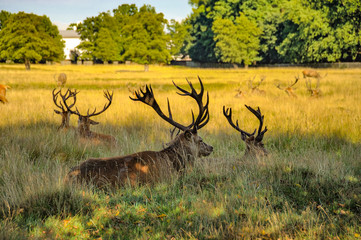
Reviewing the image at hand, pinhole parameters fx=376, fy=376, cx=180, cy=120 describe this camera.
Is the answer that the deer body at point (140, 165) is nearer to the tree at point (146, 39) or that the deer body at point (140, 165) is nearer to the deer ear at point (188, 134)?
the deer ear at point (188, 134)

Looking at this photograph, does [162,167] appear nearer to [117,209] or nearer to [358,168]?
[117,209]

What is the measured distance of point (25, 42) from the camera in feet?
181

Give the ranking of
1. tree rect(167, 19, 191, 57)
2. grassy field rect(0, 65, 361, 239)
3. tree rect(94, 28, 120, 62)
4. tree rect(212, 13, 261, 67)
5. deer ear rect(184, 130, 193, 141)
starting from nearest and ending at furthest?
grassy field rect(0, 65, 361, 239) → deer ear rect(184, 130, 193, 141) → tree rect(212, 13, 261, 67) → tree rect(94, 28, 120, 62) → tree rect(167, 19, 191, 57)

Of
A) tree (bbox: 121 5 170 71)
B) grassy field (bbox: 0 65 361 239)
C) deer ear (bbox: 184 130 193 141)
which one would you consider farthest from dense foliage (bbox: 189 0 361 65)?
deer ear (bbox: 184 130 193 141)

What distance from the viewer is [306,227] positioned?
3.52m

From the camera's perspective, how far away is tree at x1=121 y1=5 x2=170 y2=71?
2351 inches

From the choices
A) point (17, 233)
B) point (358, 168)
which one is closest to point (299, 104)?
point (358, 168)

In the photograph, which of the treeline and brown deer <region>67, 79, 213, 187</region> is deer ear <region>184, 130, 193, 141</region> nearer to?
brown deer <region>67, 79, 213, 187</region>

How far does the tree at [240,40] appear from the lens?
58.5 m

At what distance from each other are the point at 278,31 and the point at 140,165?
57.4 metres

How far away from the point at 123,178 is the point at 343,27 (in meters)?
42.2

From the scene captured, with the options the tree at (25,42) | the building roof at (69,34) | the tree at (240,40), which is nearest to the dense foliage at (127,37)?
the tree at (240,40)

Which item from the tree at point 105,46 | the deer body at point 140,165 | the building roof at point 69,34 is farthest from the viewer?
the building roof at point 69,34

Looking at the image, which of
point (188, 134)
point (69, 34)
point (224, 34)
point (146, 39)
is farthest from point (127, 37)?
point (188, 134)
